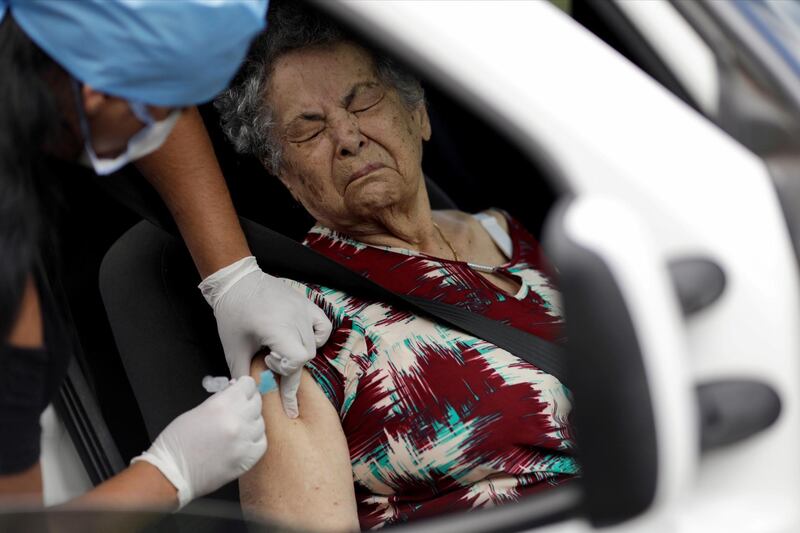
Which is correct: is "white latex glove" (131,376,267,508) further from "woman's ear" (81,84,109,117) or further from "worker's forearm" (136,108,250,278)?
Result: "woman's ear" (81,84,109,117)

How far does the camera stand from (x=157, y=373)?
2.09 meters

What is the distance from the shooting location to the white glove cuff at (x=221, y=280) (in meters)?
2.19

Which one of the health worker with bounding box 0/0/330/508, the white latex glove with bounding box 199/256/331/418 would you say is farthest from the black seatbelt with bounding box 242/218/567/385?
the health worker with bounding box 0/0/330/508

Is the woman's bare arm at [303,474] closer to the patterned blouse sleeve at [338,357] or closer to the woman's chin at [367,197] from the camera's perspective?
the patterned blouse sleeve at [338,357]

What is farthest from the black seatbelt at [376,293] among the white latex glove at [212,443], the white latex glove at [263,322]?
the white latex glove at [212,443]

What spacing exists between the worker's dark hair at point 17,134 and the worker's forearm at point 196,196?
0.75 metres

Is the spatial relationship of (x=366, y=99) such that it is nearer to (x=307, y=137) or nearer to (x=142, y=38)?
(x=307, y=137)

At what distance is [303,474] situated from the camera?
2.05 meters

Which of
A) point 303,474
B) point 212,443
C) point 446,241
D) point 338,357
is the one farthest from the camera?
point 446,241

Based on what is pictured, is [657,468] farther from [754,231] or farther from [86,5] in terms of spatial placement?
[86,5]

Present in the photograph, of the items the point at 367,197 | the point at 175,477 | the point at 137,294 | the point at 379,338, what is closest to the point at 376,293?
the point at 379,338

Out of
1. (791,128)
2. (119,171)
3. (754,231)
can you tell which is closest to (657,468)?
(754,231)

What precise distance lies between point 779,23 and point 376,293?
1027 millimetres

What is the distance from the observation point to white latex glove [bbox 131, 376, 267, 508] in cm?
168
